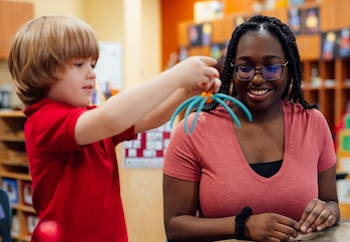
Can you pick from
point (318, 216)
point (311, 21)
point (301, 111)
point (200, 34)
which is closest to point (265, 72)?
point (301, 111)

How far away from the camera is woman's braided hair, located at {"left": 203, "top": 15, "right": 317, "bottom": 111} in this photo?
5.51 ft

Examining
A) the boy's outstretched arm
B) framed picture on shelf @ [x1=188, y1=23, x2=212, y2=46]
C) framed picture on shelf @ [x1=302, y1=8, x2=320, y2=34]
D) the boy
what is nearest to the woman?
the boy

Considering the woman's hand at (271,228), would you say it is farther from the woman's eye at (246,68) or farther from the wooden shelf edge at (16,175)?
the wooden shelf edge at (16,175)

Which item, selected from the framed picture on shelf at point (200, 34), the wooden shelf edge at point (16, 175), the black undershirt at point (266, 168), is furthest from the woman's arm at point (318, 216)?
the framed picture on shelf at point (200, 34)

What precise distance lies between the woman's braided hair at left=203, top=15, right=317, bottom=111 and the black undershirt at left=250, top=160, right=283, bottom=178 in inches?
9.9

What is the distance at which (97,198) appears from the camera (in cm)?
131

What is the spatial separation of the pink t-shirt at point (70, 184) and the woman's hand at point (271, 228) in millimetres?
386

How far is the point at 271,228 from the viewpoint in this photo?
1.44 metres

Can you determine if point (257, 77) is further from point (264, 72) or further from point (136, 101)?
point (136, 101)

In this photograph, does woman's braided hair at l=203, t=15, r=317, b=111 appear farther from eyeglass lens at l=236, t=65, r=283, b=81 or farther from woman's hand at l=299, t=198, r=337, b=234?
woman's hand at l=299, t=198, r=337, b=234

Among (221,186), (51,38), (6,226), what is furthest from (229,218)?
(6,226)

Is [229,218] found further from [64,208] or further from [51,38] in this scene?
[51,38]

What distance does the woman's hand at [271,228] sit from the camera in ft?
4.67

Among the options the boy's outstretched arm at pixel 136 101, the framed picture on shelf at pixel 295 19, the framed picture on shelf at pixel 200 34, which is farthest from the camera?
the framed picture on shelf at pixel 200 34
